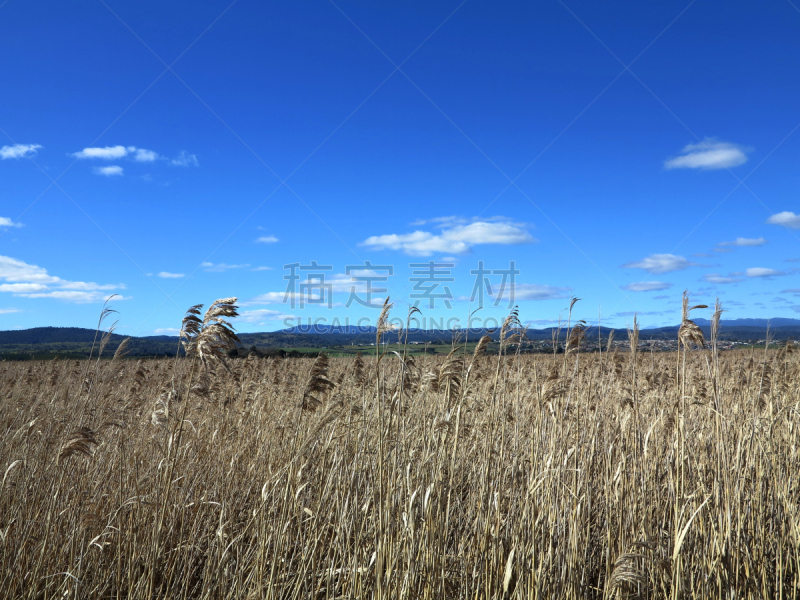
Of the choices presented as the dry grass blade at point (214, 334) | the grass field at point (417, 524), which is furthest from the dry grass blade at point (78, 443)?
the dry grass blade at point (214, 334)

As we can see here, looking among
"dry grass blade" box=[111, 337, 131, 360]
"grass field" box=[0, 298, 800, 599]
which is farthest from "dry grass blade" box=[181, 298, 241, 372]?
"dry grass blade" box=[111, 337, 131, 360]

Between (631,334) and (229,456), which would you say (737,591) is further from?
(229,456)

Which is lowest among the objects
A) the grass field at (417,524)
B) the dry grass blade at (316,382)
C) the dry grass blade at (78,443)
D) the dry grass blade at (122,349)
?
the grass field at (417,524)

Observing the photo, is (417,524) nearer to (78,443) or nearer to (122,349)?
(78,443)

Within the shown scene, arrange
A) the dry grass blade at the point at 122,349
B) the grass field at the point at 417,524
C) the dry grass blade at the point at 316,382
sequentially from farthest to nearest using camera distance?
1. the dry grass blade at the point at 122,349
2. the dry grass blade at the point at 316,382
3. the grass field at the point at 417,524

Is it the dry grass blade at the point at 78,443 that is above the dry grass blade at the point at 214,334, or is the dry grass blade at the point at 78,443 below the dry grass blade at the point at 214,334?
below

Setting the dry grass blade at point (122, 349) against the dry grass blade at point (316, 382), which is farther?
the dry grass blade at point (122, 349)

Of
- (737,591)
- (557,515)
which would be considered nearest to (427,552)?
(557,515)

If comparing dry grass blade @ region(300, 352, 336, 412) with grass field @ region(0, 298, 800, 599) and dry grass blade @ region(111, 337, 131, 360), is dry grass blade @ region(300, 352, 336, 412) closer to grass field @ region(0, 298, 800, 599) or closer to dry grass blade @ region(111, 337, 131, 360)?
grass field @ region(0, 298, 800, 599)

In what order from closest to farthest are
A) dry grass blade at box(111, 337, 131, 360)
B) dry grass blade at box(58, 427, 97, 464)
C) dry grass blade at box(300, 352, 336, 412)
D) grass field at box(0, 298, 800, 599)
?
grass field at box(0, 298, 800, 599)
dry grass blade at box(58, 427, 97, 464)
dry grass blade at box(300, 352, 336, 412)
dry grass blade at box(111, 337, 131, 360)

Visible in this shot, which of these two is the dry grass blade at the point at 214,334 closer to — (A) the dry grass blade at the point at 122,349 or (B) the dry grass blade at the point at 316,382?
(B) the dry grass blade at the point at 316,382

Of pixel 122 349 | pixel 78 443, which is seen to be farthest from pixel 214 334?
pixel 122 349

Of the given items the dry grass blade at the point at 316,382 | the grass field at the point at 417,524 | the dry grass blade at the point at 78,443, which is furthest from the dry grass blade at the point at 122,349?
the dry grass blade at the point at 316,382

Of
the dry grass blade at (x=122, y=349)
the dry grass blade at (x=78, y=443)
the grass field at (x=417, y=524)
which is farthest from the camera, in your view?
the dry grass blade at (x=122, y=349)
